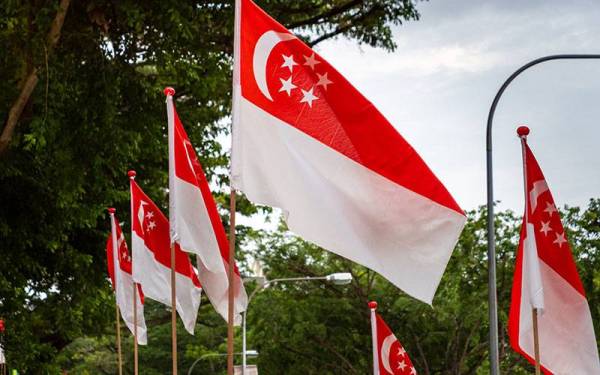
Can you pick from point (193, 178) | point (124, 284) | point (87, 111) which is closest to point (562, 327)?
point (193, 178)

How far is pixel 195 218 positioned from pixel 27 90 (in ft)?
31.5

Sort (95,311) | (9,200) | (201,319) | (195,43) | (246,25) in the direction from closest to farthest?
(246,25), (195,43), (9,200), (95,311), (201,319)

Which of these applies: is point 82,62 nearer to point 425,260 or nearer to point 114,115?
point 114,115

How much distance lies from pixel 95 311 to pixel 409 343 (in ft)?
52.1

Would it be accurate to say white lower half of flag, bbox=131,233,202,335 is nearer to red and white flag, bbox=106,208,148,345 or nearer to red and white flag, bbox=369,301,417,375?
red and white flag, bbox=106,208,148,345

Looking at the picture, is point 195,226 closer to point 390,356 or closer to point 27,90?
point 390,356

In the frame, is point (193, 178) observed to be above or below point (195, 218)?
above

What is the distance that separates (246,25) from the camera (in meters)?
9.55

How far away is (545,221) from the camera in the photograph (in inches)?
462

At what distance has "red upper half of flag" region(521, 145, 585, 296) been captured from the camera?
38.3 feet

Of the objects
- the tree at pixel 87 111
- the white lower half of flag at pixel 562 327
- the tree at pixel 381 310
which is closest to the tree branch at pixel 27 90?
the tree at pixel 87 111

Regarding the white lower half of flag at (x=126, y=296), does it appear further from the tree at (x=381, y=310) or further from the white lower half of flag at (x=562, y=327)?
the tree at (x=381, y=310)

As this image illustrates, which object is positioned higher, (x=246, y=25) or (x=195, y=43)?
(x=195, y=43)

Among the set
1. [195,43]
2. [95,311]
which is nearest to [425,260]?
[195,43]
